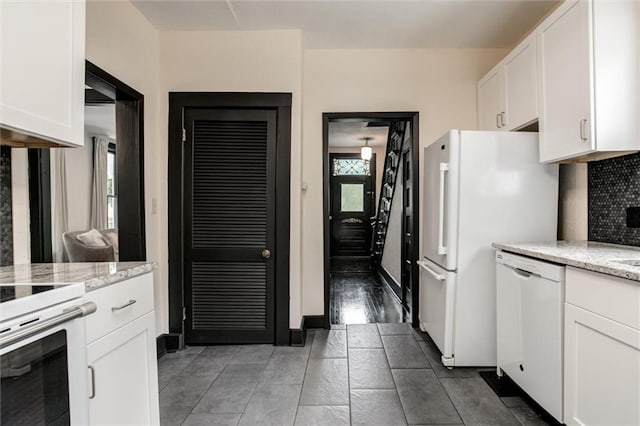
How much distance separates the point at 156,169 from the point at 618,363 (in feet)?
10.3

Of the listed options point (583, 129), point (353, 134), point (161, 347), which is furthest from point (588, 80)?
point (353, 134)

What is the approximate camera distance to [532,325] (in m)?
1.96

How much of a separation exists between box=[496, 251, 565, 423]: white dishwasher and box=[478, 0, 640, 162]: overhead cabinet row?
0.76 m

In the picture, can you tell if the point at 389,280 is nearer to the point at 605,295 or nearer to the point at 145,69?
the point at 605,295

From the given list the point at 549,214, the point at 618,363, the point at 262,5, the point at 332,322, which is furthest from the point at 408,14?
the point at 332,322

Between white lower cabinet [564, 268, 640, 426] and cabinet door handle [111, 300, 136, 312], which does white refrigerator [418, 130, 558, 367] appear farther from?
cabinet door handle [111, 300, 136, 312]

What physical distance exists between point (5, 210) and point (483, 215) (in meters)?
2.73

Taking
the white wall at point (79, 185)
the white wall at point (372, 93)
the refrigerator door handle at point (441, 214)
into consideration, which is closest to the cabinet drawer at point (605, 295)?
the refrigerator door handle at point (441, 214)

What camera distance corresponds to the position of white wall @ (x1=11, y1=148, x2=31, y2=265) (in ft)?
5.39

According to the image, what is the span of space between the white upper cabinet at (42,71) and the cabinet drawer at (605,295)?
2279 mm

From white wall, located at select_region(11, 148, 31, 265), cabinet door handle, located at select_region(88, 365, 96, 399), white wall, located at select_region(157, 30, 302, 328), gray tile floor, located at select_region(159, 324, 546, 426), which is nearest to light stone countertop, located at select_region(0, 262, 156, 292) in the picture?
white wall, located at select_region(11, 148, 31, 265)

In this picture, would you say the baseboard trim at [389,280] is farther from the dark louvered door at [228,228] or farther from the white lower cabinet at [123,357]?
the white lower cabinet at [123,357]

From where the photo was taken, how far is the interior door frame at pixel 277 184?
2.99 meters

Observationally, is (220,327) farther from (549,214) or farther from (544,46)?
(544,46)
